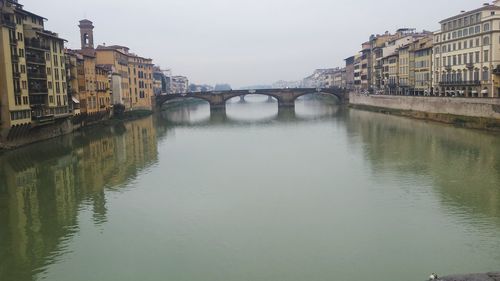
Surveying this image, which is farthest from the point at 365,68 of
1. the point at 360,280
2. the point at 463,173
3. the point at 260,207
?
the point at 360,280

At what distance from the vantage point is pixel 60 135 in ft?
124

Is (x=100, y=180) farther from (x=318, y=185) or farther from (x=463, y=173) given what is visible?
(x=463, y=173)

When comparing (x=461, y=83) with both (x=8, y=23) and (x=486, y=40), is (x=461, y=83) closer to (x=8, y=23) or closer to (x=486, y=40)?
(x=486, y=40)

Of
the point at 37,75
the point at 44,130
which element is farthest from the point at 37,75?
the point at 44,130

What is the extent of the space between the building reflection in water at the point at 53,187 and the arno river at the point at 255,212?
0.06 metres

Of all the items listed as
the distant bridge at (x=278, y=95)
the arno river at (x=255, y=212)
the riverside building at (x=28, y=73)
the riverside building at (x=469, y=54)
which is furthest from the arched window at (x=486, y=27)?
the distant bridge at (x=278, y=95)

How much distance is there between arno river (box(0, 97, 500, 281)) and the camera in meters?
11.7

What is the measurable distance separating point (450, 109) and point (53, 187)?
29482mm

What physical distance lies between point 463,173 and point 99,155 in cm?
2031

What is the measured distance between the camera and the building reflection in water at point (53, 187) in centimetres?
1318

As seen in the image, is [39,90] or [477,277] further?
[39,90]

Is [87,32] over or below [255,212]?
over

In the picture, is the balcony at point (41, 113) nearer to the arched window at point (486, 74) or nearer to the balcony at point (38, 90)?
the balcony at point (38, 90)

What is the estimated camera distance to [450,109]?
37625 mm
